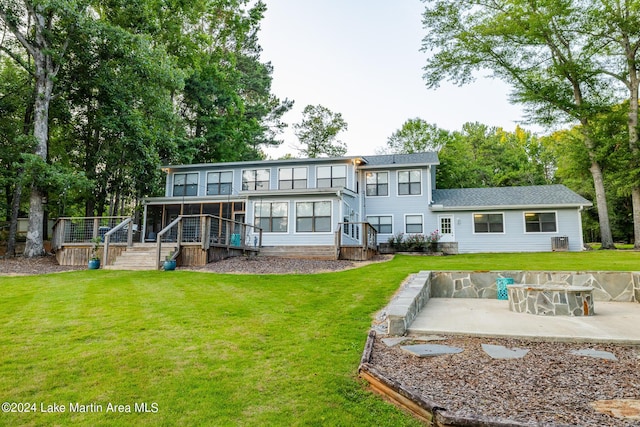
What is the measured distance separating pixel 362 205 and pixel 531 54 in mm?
14245

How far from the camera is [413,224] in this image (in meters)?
19.3

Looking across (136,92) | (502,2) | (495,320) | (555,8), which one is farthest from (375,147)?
(495,320)

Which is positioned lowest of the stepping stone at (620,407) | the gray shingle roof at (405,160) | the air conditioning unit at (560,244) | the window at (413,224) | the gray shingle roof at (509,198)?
the stepping stone at (620,407)

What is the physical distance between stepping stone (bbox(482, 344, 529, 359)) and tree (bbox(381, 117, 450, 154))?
31.1 m

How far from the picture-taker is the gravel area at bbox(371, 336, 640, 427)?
2451 mm

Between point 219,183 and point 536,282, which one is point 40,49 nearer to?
point 219,183

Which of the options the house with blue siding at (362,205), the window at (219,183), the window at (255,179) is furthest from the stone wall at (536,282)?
the window at (219,183)

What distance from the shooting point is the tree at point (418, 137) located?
33.8 metres

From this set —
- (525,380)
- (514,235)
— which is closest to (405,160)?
(514,235)

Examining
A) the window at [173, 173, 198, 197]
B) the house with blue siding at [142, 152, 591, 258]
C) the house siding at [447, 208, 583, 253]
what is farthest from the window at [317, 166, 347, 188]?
the window at [173, 173, 198, 197]

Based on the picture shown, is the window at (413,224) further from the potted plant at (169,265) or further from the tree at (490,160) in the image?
the potted plant at (169,265)

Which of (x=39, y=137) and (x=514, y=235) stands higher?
(x=39, y=137)

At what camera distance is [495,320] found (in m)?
5.30

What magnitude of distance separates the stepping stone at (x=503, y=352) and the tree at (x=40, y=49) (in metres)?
15.9
